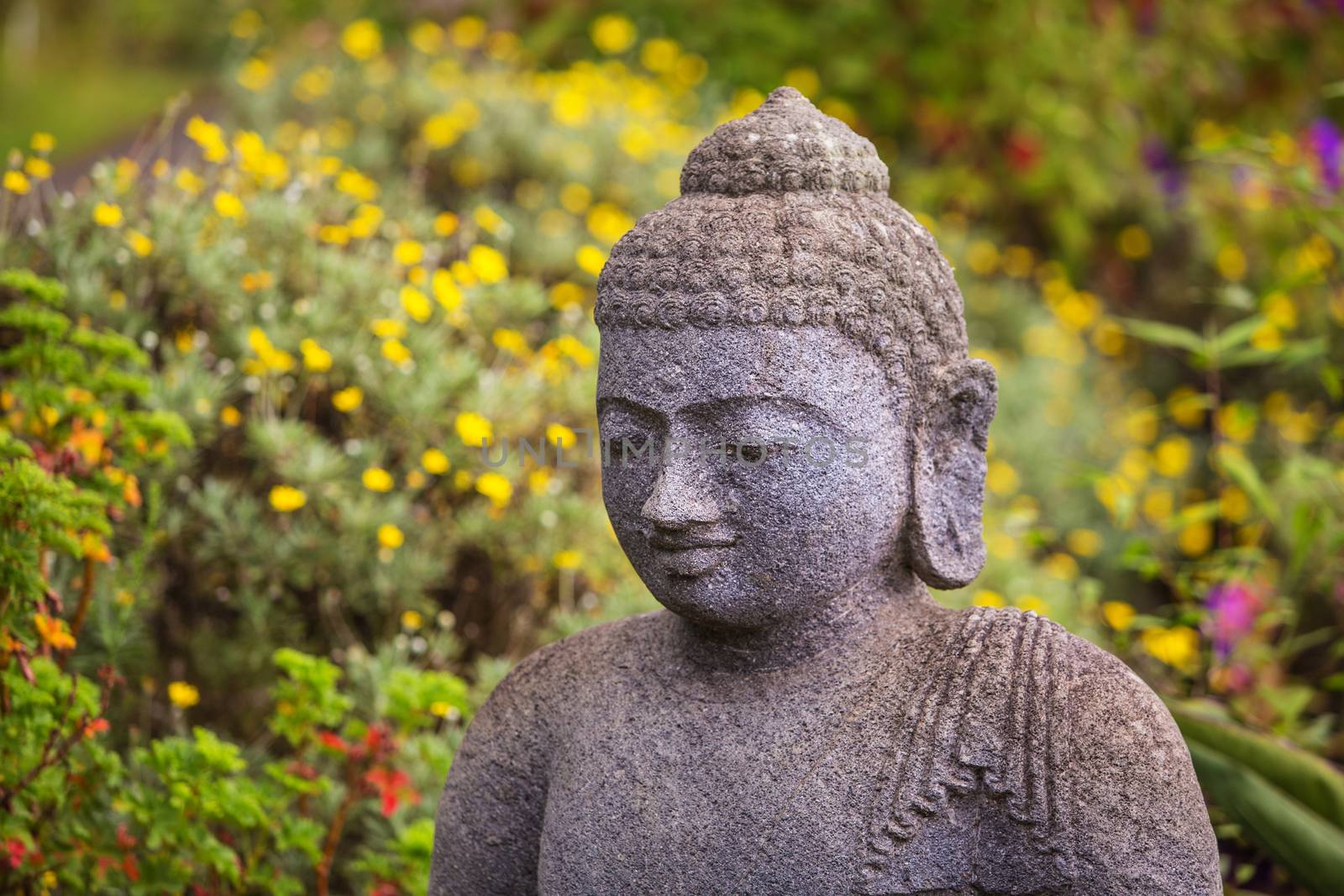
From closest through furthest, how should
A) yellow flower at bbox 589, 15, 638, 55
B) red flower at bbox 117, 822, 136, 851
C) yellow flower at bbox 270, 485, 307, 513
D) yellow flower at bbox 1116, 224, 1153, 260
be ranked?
red flower at bbox 117, 822, 136, 851 → yellow flower at bbox 270, 485, 307, 513 → yellow flower at bbox 589, 15, 638, 55 → yellow flower at bbox 1116, 224, 1153, 260

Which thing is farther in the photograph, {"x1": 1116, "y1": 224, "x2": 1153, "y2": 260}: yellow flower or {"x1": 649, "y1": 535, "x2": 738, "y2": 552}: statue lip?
{"x1": 1116, "y1": 224, "x2": 1153, "y2": 260}: yellow flower

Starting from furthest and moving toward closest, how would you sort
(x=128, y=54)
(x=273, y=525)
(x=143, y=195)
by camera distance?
1. (x=128, y=54)
2. (x=143, y=195)
3. (x=273, y=525)

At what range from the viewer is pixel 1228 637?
10.5 feet

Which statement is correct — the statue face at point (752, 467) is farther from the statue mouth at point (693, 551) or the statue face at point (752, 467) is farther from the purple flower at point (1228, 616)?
the purple flower at point (1228, 616)

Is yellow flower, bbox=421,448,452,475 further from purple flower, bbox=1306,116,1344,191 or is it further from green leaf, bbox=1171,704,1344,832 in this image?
purple flower, bbox=1306,116,1344,191

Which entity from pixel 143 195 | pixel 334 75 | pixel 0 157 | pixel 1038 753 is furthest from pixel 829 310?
pixel 0 157

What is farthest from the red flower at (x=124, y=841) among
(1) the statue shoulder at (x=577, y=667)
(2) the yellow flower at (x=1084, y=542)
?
(2) the yellow flower at (x=1084, y=542)

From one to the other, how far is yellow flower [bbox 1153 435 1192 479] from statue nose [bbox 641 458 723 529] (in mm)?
3922

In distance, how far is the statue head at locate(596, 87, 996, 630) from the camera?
1807 millimetres

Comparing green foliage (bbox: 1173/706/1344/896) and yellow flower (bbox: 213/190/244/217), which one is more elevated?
yellow flower (bbox: 213/190/244/217)

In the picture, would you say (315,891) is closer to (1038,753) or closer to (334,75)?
(1038,753)

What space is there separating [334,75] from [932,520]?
4.32m

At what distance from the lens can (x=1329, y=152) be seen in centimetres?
427

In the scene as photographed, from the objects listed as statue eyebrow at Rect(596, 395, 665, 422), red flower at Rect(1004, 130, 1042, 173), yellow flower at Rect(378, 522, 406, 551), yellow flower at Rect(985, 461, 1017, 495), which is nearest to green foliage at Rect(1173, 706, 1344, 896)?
statue eyebrow at Rect(596, 395, 665, 422)
